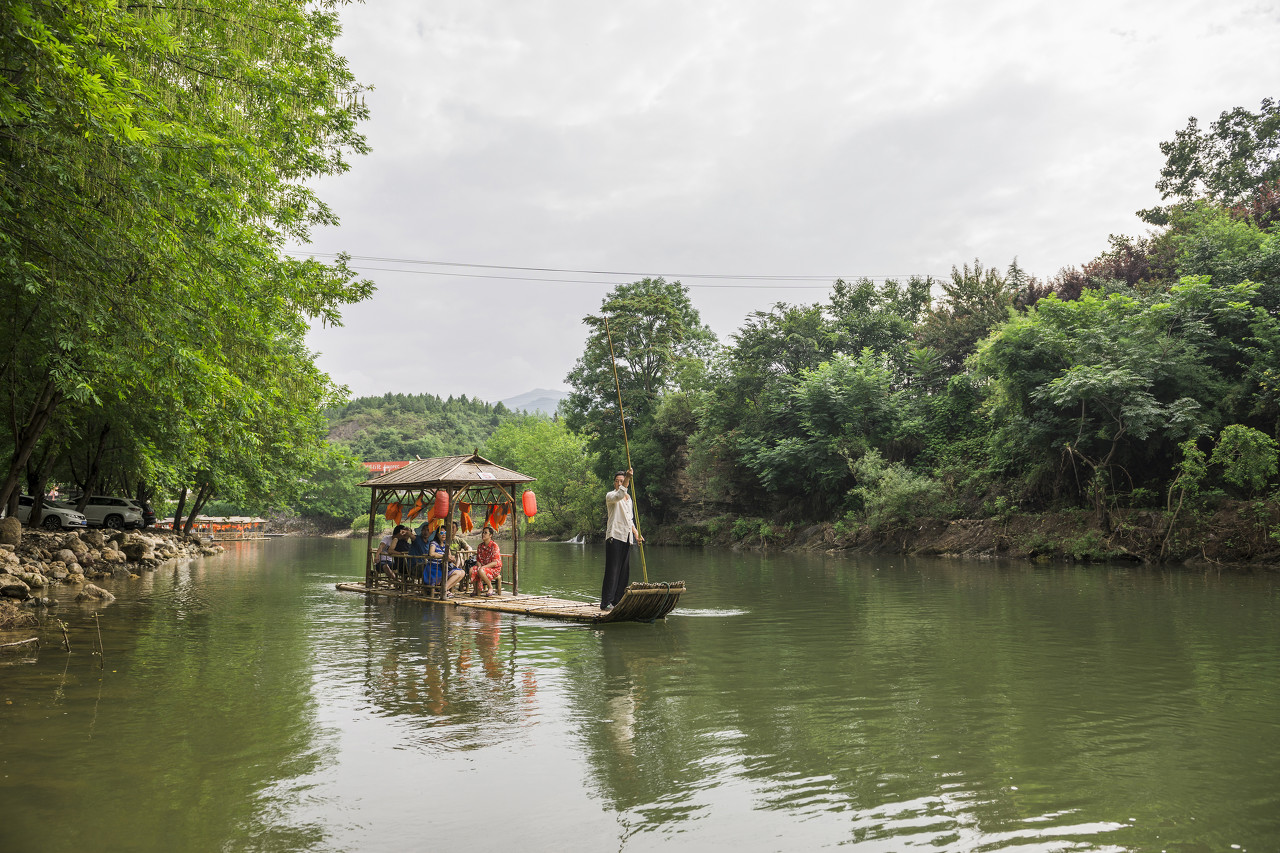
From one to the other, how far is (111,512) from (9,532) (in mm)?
15539

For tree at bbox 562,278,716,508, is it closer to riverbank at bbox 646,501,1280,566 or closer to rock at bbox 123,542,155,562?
riverbank at bbox 646,501,1280,566

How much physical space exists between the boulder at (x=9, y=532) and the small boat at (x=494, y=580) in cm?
751

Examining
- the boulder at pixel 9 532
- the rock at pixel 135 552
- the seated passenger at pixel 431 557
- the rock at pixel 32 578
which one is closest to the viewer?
the rock at pixel 32 578

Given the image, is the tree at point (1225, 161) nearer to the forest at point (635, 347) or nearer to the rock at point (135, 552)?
the forest at point (635, 347)

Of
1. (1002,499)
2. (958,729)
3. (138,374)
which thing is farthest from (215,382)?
(1002,499)

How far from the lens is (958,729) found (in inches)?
270

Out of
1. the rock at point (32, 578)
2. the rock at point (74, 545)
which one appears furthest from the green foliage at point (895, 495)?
the rock at point (32, 578)

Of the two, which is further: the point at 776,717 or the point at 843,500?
the point at 843,500

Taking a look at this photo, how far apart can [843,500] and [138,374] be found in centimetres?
3302

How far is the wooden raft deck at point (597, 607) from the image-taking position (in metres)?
12.8

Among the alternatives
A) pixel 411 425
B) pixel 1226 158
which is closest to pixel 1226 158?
pixel 1226 158

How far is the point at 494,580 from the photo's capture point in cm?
1730

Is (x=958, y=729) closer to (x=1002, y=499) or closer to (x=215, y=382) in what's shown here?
(x=215, y=382)

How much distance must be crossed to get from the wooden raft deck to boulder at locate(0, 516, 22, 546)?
11.0 metres
